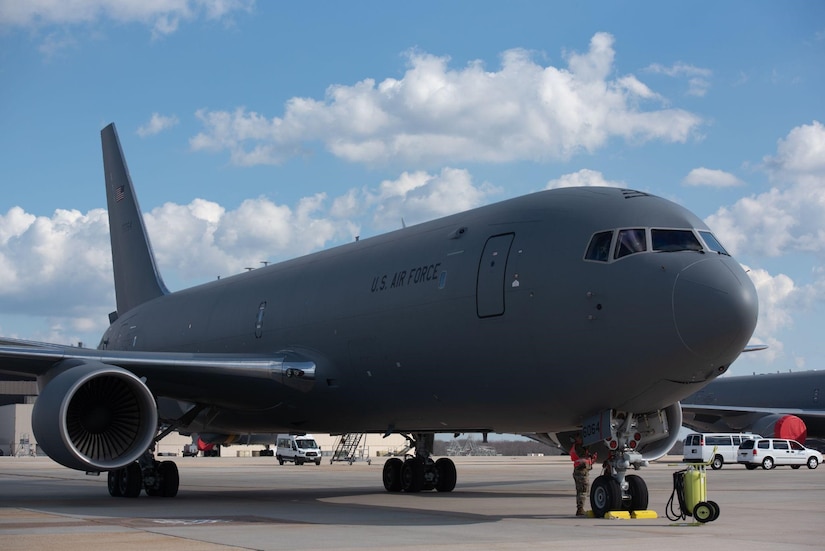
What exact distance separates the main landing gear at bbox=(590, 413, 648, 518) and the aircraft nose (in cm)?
180

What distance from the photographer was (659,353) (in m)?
13.1

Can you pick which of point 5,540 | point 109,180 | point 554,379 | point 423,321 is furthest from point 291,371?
point 109,180

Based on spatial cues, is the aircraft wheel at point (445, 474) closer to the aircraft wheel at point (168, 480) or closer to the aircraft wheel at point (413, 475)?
the aircraft wheel at point (413, 475)

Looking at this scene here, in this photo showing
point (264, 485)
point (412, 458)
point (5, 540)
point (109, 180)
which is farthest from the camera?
point (109, 180)

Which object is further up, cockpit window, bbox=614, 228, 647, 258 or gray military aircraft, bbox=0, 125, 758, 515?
cockpit window, bbox=614, 228, 647, 258

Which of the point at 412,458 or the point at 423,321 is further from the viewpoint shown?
the point at 412,458

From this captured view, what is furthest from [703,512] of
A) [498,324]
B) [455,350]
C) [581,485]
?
[455,350]

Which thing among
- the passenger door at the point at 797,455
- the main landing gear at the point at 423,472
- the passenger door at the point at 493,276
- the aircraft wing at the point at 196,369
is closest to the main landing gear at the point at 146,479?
the aircraft wing at the point at 196,369

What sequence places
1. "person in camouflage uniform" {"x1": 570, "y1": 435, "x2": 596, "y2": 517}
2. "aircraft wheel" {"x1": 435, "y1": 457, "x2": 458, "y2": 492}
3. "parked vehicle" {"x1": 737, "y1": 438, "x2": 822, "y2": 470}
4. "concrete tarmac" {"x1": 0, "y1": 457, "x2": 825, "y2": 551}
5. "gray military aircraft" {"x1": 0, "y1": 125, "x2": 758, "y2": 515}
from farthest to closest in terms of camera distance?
"parked vehicle" {"x1": 737, "y1": 438, "x2": 822, "y2": 470}, "aircraft wheel" {"x1": 435, "y1": 457, "x2": 458, "y2": 492}, "person in camouflage uniform" {"x1": 570, "y1": 435, "x2": 596, "y2": 517}, "gray military aircraft" {"x1": 0, "y1": 125, "x2": 758, "y2": 515}, "concrete tarmac" {"x1": 0, "y1": 457, "x2": 825, "y2": 551}

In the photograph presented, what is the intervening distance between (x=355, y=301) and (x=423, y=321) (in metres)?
2.32

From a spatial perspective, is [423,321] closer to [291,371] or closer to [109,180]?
[291,371]

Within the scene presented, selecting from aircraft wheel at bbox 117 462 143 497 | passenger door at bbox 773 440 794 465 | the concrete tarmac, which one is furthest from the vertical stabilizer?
passenger door at bbox 773 440 794 465

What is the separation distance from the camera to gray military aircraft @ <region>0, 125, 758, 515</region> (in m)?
13.4

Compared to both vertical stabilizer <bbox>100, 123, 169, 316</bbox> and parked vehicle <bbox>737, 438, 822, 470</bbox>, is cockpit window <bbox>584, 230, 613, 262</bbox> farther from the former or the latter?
parked vehicle <bbox>737, 438, 822, 470</bbox>
